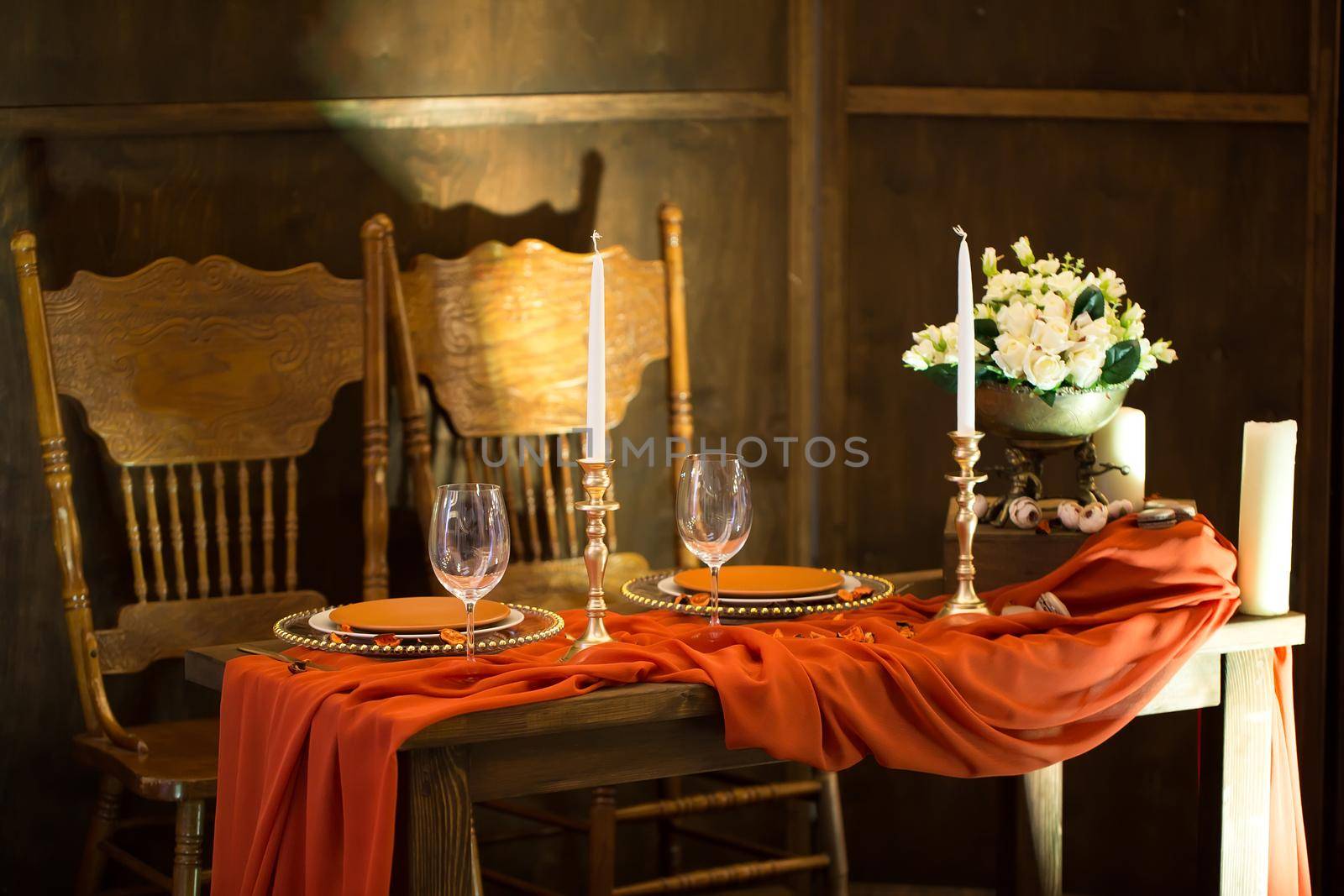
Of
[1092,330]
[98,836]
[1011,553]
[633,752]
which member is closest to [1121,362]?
[1092,330]

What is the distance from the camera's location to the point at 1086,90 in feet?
8.46

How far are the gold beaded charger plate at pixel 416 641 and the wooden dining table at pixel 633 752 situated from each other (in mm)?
51

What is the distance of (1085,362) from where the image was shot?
165 centimetres

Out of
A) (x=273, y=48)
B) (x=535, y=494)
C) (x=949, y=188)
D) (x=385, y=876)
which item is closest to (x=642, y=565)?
(x=535, y=494)

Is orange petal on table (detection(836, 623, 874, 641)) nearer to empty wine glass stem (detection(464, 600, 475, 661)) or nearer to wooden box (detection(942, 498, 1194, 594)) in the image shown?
wooden box (detection(942, 498, 1194, 594))

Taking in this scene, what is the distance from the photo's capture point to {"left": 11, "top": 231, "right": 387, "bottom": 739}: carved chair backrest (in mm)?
2084

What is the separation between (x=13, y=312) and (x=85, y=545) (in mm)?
404

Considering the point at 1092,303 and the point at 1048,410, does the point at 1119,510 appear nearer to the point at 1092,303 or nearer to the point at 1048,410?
the point at 1048,410

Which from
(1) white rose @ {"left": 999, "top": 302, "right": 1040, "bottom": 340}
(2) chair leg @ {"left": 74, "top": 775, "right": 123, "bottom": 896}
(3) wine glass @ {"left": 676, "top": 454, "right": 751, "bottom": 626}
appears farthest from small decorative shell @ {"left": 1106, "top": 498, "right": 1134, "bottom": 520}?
(2) chair leg @ {"left": 74, "top": 775, "right": 123, "bottom": 896}

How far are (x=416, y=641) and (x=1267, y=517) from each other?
0.97 metres

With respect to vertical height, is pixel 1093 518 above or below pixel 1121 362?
below

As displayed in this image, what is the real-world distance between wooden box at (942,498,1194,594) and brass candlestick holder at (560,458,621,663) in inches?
19.4


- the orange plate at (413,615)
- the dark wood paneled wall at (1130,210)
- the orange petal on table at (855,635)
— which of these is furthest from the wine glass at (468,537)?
the dark wood paneled wall at (1130,210)

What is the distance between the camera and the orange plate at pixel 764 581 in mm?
1615
